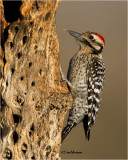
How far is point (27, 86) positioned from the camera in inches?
151

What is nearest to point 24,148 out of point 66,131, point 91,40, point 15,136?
point 15,136

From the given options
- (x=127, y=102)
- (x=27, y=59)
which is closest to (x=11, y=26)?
(x=27, y=59)

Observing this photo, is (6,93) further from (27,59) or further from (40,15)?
(40,15)

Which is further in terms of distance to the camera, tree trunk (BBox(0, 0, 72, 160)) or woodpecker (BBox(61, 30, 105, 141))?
woodpecker (BBox(61, 30, 105, 141))

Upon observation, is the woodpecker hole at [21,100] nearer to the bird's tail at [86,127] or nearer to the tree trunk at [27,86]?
the tree trunk at [27,86]

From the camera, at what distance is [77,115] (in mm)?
5547

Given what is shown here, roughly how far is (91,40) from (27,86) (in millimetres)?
2224

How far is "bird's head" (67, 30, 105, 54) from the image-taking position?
5691 millimetres

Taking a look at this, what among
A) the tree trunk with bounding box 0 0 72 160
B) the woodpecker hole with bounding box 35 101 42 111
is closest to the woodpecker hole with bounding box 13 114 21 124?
the tree trunk with bounding box 0 0 72 160

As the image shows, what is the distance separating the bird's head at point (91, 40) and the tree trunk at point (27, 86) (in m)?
1.77

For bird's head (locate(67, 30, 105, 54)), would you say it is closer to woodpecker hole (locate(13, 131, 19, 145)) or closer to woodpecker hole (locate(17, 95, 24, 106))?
woodpecker hole (locate(17, 95, 24, 106))

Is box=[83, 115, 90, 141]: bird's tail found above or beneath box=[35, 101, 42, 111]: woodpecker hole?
beneath

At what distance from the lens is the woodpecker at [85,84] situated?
5430mm

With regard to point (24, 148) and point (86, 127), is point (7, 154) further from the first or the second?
point (86, 127)
